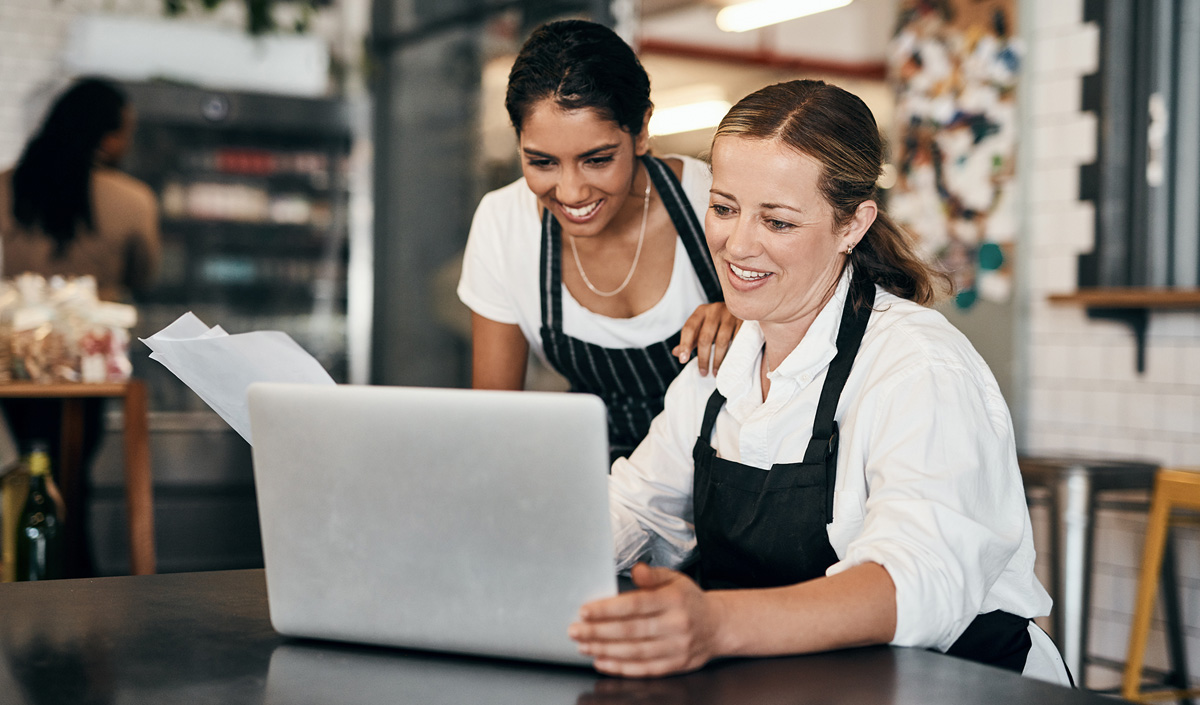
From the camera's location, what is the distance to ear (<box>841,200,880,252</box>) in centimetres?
139

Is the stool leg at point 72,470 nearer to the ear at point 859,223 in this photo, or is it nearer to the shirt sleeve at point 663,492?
the shirt sleeve at point 663,492

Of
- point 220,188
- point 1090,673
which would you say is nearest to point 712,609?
point 1090,673

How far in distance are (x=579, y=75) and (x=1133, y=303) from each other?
7.89 feet

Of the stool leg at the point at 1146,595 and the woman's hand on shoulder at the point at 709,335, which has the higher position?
the woman's hand on shoulder at the point at 709,335

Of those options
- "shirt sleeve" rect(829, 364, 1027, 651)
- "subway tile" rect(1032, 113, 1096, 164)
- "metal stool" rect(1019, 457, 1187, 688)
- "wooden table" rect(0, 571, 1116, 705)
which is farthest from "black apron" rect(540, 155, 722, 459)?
"subway tile" rect(1032, 113, 1096, 164)

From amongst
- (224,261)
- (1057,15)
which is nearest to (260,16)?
(224,261)

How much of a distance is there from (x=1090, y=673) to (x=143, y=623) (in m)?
3.42

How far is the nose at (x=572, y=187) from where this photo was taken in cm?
168

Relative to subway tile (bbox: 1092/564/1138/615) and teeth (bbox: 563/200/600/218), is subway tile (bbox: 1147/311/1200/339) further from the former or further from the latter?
teeth (bbox: 563/200/600/218)

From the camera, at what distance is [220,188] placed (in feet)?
14.9

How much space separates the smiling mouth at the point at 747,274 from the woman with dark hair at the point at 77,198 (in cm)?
332

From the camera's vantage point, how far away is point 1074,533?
3.18 meters

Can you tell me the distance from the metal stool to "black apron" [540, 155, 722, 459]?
5.83ft

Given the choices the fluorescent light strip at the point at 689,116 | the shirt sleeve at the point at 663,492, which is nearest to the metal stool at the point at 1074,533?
the shirt sleeve at the point at 663,492
